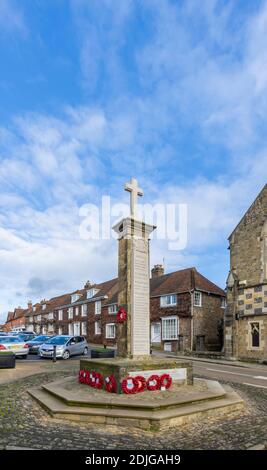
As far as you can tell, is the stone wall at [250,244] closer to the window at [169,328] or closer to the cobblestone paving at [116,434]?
the window at [169,328]

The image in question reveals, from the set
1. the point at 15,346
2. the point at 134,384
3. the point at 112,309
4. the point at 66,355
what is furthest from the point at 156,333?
the point at 134,384

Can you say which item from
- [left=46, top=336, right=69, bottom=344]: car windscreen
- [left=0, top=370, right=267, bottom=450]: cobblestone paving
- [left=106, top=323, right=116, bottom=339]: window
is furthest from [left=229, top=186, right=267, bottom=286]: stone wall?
[left=106, top=323, right=116, bottom=339]: window

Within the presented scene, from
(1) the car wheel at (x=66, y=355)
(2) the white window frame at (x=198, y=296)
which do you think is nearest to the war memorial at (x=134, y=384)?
(1) the car wheel at (x=66, y=355)

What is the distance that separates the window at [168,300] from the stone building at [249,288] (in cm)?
820

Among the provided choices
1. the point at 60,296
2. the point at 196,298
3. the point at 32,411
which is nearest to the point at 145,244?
the point at 32,411

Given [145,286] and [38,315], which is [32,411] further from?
[38,315]

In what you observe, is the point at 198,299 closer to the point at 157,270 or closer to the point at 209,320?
the point at 209,320

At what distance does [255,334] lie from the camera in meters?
24.0

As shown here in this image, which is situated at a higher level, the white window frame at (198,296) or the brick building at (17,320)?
the white window frame at (198,296)

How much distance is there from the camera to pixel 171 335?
33188 mm

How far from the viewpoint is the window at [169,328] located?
3291cm

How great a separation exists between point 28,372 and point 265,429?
429 inches

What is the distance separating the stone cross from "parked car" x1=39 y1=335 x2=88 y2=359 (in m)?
13.3

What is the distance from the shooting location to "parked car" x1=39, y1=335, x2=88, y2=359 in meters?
22.2
